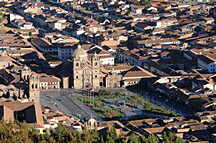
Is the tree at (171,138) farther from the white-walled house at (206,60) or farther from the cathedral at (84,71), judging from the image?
the white-walled house at (206,60)

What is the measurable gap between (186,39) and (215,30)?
3116mm

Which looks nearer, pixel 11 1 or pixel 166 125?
pixel 166 125

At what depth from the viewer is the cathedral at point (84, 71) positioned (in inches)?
1155

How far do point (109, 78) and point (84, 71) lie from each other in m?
1.01

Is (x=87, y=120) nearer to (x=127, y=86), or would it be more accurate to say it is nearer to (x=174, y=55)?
(x=127, y=86)

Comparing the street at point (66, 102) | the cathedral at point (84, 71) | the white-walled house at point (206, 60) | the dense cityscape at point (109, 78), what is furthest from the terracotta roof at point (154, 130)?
the white-walled house at point (206, 60)

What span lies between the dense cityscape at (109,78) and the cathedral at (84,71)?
4 centimetres

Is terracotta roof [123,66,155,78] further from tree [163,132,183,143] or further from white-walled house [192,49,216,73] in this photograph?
tree [163,132,183,143]

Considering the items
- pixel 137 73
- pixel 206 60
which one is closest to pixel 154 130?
pixel 137 73

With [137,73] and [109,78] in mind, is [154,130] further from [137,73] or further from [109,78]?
[137,73]

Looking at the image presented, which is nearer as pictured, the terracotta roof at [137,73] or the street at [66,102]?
the street at [66,102]

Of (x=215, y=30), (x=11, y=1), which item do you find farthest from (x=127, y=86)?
(x=11, y=1)

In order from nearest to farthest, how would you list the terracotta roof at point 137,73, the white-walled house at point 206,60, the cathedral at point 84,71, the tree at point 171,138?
1. the tree at point 171,138
2. the cathedral at point 84,71
3. the terracotta roof at point 137,73
4. the white-walled house at point 206,60

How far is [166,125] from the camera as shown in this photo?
22.0 meters
